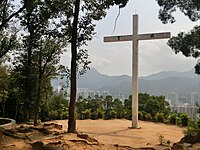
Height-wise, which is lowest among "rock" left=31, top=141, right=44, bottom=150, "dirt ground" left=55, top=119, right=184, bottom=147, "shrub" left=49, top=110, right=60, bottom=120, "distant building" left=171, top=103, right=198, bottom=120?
"dirt ground" left=55, top=119, right=184, bottom=147

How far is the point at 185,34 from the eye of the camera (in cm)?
655

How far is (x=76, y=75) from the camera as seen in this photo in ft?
24.7

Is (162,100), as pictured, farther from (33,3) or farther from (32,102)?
(33,3)

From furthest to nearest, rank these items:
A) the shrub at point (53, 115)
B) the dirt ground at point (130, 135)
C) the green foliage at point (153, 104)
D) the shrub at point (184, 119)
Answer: the green foliage at point (153, 104) < the shrub at point (53, 115) < the shrub at point (184, 119) < the dirt ground at point (130, 135)

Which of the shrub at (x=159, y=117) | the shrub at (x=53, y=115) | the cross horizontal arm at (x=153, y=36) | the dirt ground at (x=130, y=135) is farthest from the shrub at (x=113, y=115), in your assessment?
the cross horizontal arm at (x=153, y=36)

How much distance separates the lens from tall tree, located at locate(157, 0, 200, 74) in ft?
20.4

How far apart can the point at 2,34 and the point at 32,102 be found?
2954 mm

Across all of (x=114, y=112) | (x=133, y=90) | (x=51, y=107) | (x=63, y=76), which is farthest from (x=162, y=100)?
(x=63, y=76)

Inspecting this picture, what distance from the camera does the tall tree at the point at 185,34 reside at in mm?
6223

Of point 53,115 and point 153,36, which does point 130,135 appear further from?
point 53,115

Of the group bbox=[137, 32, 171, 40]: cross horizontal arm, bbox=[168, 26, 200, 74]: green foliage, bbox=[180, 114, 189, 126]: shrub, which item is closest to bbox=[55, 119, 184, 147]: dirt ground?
bbox=[180, 114, 189, 126]: shrub

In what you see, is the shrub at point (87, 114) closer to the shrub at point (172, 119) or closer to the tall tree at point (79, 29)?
the shrub at point (172, 119)

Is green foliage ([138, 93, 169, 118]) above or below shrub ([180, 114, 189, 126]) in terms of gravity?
above

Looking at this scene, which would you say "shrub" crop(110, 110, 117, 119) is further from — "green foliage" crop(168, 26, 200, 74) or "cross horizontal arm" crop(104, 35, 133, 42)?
"green foliage" crop(168, 26, 200, 74)
